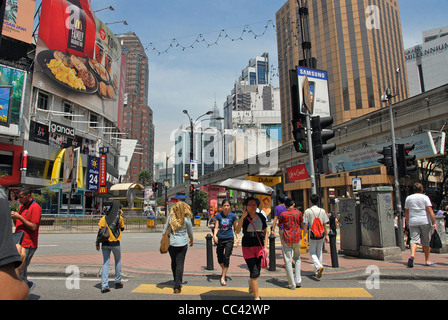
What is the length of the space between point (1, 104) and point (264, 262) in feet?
121

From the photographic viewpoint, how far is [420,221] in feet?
24.0

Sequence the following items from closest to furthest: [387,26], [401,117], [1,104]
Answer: [401,117] → [1,104] → [387,26]

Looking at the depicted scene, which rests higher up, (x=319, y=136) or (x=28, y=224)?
(x=319, y=136)

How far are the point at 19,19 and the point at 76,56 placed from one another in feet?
28.4

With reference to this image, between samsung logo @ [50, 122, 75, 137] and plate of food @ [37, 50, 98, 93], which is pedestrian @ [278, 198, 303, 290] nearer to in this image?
samsung logo @ [50, 122, 75, 137]

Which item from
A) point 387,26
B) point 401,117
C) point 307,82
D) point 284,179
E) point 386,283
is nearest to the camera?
point 386,283

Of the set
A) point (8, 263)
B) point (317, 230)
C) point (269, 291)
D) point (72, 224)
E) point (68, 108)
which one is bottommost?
point (269, 291)

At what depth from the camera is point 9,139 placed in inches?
1358

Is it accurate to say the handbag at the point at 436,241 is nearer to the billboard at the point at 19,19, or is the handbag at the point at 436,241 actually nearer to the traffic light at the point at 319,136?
the traffic light at the point at 319,136

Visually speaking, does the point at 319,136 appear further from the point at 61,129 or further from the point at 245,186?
the point at 61,129

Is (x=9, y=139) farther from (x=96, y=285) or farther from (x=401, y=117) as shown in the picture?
(x=401, y=117)

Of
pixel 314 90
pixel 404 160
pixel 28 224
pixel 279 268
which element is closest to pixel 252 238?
A: pixel 279 268

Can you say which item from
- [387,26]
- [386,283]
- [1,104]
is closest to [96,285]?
[386,283]

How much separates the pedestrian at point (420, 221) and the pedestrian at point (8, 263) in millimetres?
7940
